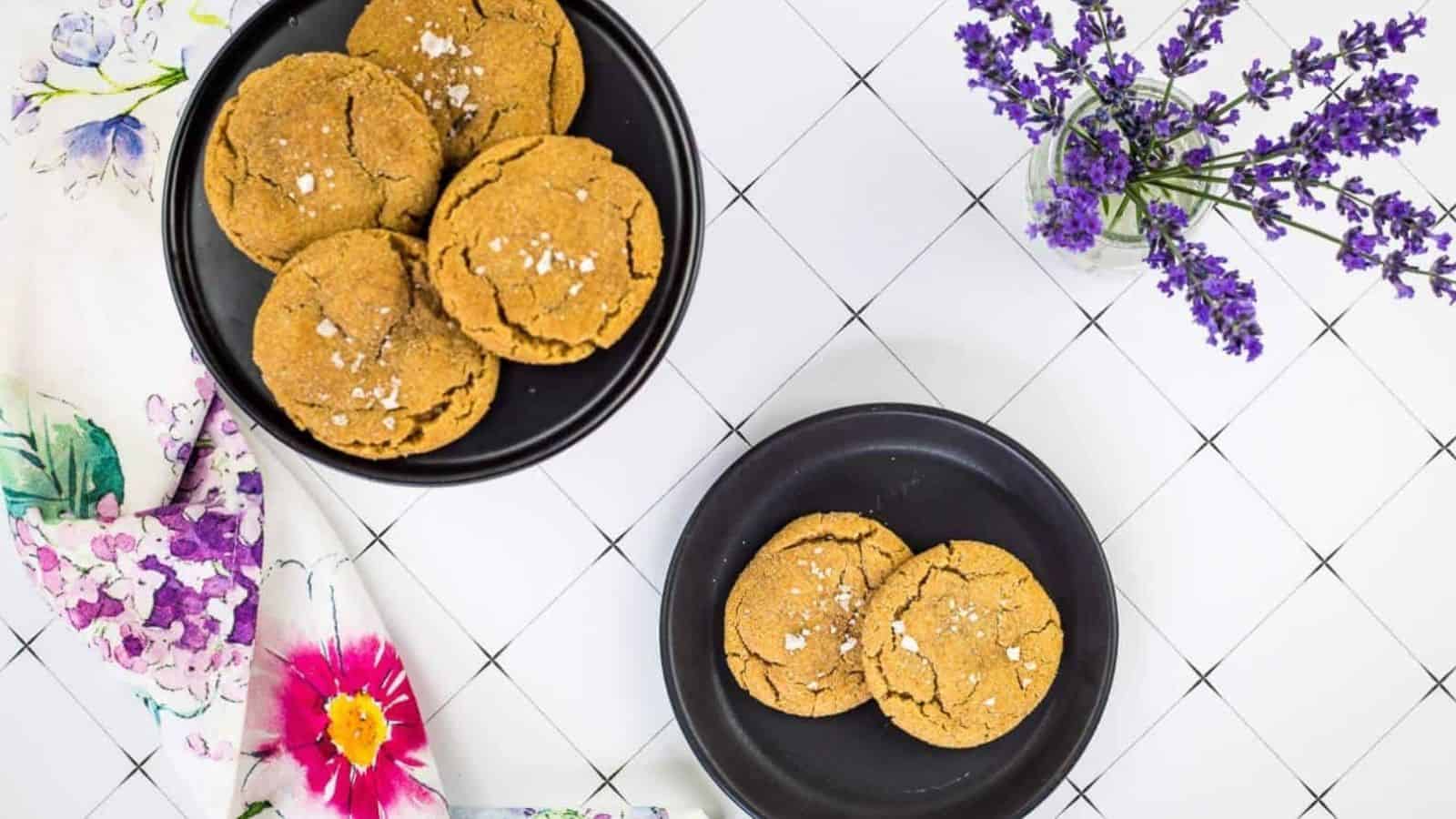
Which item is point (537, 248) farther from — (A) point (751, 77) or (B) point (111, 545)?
(B) point (111, 545)

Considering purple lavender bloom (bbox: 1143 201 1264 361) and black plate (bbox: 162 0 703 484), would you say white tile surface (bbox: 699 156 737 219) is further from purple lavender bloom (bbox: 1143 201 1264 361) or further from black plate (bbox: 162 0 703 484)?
purple lavender bloom (bbox: 1143 201 1264 361)

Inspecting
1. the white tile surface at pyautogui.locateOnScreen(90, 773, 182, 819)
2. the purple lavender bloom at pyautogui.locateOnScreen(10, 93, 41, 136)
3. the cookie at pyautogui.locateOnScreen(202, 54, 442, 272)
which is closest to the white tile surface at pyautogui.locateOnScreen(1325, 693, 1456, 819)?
the cookie at pyautogui.locateOnScreen(202, 54, 442, 272)

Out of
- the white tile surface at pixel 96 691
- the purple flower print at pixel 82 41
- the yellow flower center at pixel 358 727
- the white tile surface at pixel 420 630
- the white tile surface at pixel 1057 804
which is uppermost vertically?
the white tile surface at pixel 1057 804

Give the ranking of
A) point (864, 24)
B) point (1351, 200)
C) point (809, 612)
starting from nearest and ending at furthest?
point (1351, 200) → point (809, 612) → point (864, 24)

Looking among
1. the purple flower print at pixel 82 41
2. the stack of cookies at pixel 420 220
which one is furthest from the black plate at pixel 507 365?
the purple flower print at pixel 82 41

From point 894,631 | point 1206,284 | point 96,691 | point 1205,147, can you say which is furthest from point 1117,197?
point 96,691

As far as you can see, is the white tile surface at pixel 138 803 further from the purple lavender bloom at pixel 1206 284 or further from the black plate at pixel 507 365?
the purple lavender bloom at pixel 1206 284
